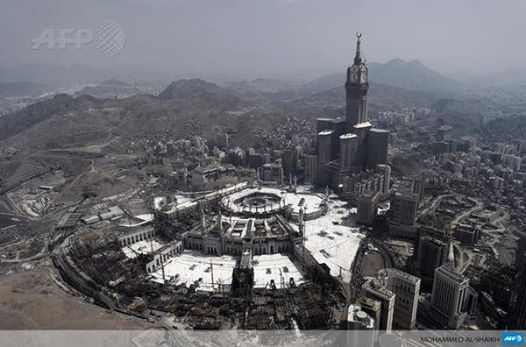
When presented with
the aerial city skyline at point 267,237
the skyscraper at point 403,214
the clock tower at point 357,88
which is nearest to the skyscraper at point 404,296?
the aerial city skyline at point 267,237

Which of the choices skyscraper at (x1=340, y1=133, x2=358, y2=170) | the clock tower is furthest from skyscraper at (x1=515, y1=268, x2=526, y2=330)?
the clock tower

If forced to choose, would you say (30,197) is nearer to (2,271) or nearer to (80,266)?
(2,271)

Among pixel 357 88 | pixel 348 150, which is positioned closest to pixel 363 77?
pixel 357 88

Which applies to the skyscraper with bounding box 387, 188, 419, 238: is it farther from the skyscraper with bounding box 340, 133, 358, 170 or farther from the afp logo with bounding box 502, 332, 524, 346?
the afp logo with bounding box 502, 332, 524, 346

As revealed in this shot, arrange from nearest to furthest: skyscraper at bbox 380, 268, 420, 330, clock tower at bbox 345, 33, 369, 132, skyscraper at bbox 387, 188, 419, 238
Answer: skyscraper at bbox 380, 268, 420, 330, skyscraper at bbox 387, 188, 419, 238, clock tower at bbox 345, 33, 369, 132

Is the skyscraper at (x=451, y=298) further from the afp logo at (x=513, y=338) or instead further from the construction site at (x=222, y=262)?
the construction site at (x=222, y=262)

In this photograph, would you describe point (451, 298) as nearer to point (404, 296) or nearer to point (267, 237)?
point (404, 296)
